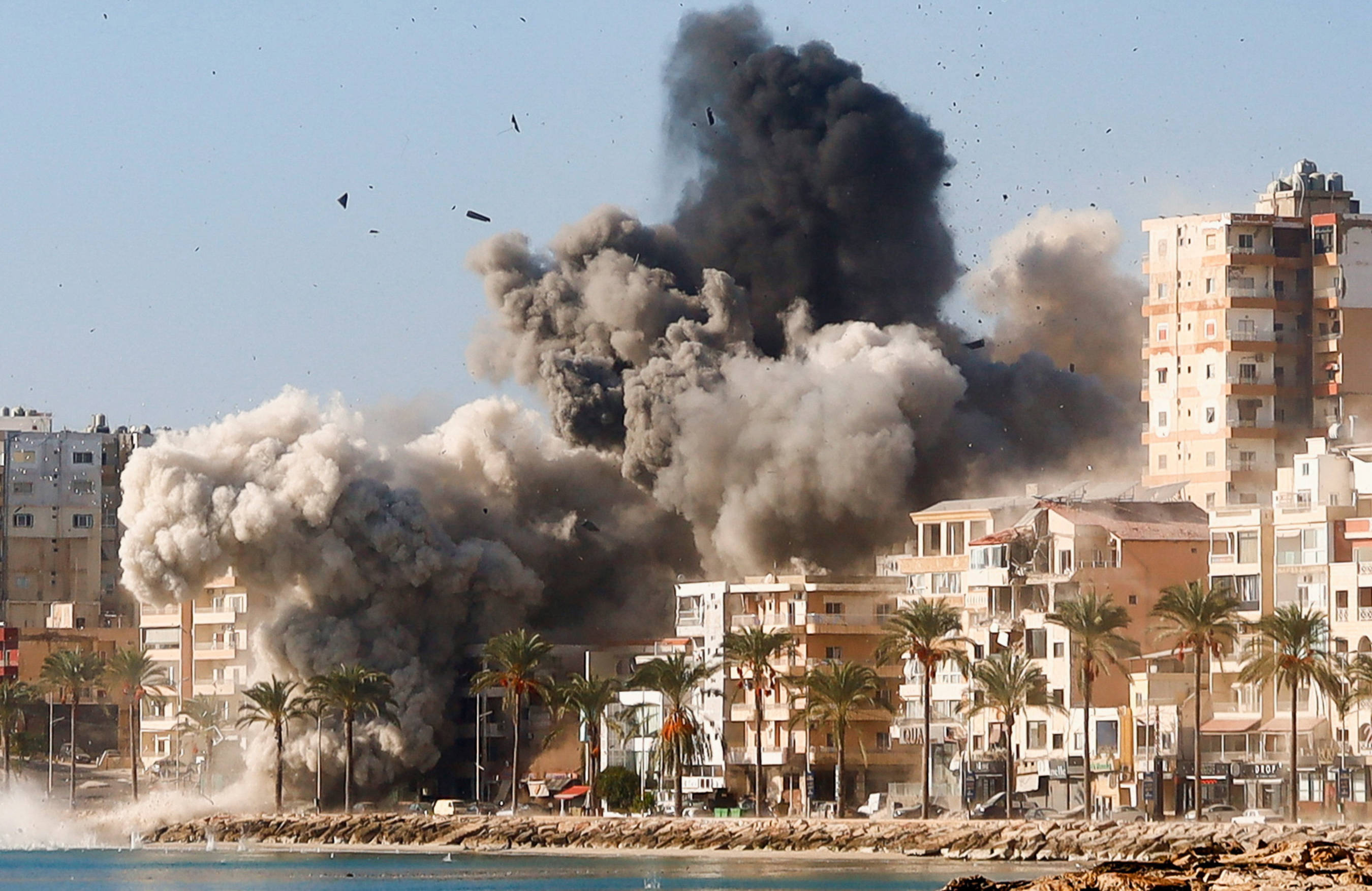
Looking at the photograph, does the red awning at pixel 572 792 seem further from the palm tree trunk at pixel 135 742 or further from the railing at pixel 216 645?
the railing at pixel 216 645

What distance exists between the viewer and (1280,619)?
101625 mm

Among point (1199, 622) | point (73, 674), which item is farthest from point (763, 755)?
point (73, 674)

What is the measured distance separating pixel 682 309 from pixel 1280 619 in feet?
133

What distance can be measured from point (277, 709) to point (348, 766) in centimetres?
491

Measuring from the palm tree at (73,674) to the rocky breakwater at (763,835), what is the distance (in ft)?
59.3

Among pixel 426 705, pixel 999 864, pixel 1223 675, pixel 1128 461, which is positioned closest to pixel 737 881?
pixel 999 864

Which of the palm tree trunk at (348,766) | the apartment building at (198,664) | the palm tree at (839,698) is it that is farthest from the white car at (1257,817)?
the apartment building at (198,664)

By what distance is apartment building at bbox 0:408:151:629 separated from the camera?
623ft

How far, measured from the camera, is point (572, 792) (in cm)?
12925

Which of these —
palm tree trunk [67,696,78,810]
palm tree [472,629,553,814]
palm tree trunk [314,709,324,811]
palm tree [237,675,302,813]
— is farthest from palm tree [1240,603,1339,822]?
palm tree trunk [67,696,78,810]

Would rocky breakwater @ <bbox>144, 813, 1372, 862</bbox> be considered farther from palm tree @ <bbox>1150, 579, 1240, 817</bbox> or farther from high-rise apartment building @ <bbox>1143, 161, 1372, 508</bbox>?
high-rise apartment building @ <bbox>1143, 161, 1372, 508</bbox>

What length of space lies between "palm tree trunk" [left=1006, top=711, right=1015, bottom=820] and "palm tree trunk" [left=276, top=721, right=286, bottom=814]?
34.2 metres

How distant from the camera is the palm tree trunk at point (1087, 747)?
346 feet

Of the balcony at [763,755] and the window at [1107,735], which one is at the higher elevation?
the window at [1107,735]
